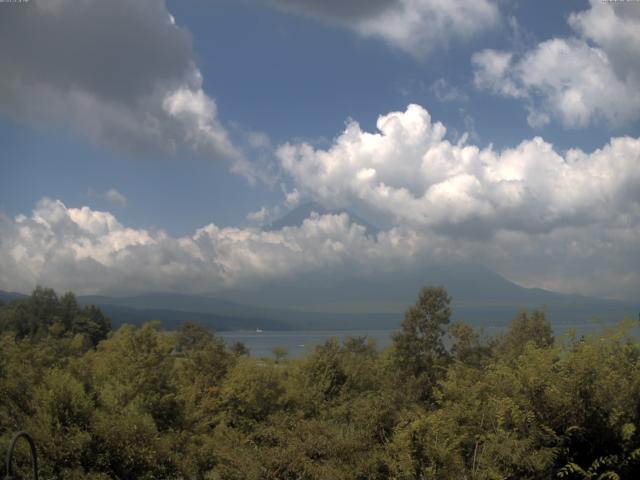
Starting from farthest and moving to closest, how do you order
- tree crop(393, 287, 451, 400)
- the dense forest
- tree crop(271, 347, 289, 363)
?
tree crop(393, 287, 451, 400)
tree crop(271, 347, 289, 363)
the dense forest

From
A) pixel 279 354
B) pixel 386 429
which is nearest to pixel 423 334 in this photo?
pixel 279 354

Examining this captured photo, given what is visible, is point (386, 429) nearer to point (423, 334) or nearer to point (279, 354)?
point (279, 354)

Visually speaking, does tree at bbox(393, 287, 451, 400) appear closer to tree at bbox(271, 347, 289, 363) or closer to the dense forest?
tree at bbox(271, 347, 289, 363)

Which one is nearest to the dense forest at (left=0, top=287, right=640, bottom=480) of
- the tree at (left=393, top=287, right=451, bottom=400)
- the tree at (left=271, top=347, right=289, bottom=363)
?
the tree at (left=271, top=347, right=289, bottom=363)

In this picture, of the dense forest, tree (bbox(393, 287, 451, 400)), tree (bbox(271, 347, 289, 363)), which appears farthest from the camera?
tree (bbox(393, 287, 451, 400))

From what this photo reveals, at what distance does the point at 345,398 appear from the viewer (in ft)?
111

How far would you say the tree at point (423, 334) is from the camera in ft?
165

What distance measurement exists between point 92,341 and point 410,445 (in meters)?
90.1

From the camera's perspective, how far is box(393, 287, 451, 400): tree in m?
50.2

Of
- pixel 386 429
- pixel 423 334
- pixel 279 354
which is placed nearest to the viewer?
pixel 386 429

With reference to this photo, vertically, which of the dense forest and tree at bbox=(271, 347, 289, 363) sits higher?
the dense forest

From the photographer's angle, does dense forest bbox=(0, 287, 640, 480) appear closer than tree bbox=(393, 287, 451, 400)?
Yes

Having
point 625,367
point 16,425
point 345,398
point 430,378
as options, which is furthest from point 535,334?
point 16,425

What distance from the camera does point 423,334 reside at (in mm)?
51500
